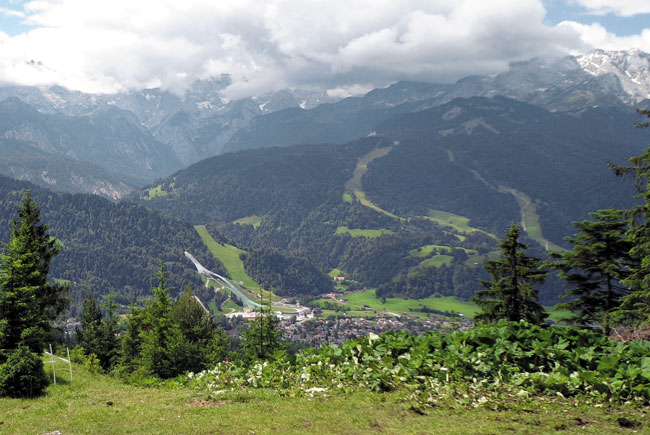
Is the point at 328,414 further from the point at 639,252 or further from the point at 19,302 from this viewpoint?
the point at 639,252

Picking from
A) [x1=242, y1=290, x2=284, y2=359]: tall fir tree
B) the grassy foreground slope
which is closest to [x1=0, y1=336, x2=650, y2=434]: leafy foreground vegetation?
the grassy foreground slope

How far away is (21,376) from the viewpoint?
67.6 feet

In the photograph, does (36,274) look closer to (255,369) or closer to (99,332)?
(255,369)

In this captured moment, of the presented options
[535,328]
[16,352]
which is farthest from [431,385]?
[16,352]

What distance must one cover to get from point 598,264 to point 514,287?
574 centimetres

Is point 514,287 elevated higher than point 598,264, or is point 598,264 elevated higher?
point 598,264

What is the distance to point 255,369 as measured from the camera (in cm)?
1777

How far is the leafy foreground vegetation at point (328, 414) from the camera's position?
37.8 ft

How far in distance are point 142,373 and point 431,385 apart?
32.2 meters

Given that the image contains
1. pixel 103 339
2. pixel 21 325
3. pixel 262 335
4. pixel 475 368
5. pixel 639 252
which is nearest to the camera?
pixel 475 368

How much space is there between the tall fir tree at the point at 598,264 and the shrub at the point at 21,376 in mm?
32021

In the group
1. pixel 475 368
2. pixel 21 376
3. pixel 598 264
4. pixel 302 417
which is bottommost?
pixel 21 376

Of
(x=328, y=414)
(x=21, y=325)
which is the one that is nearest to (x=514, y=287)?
(x=328, y=414)

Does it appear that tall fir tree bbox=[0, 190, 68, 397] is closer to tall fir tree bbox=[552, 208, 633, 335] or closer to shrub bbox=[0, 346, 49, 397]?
shrub bbox=[0, 346, 49, 397]
